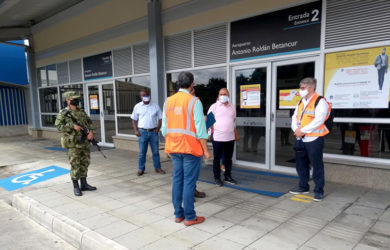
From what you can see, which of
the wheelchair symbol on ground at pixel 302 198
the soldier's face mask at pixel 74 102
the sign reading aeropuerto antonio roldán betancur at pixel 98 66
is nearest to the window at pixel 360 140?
the wheelchair symbol on ground at pixel 302 198

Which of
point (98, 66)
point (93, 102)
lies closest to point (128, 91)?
point (98, 66)

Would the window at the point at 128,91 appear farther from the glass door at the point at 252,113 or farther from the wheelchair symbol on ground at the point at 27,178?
the wheelchair symbol on ground at the point at 27,178

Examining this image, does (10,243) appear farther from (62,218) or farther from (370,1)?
(370,1)

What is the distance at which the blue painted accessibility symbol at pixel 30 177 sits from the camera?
5465mm

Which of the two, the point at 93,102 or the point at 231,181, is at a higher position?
the point at 93,102

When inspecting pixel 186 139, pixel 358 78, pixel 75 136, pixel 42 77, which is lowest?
pixel 75 136

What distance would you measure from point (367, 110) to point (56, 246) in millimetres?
5027

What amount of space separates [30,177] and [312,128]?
5926 mm

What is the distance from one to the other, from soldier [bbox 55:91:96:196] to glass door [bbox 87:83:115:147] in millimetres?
4783

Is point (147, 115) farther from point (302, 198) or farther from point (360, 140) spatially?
point (360, 140)

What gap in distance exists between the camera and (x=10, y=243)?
3.22 metres

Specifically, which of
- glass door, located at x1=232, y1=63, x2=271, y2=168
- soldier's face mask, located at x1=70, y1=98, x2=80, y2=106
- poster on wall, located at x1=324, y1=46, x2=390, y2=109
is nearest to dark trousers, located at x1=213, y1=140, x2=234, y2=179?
glass door, located at x1=232, y1=63, x2=271, y2=168

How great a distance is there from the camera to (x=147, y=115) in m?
5.55

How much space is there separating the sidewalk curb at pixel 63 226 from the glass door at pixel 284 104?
12.5 feet
